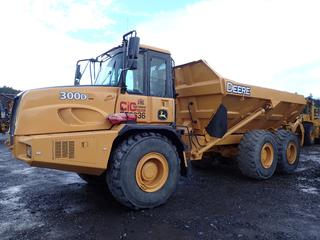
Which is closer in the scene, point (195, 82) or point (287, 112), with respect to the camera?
point (195, 82)

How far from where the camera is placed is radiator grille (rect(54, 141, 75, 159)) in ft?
14.5

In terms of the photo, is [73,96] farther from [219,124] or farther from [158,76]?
[219,124]

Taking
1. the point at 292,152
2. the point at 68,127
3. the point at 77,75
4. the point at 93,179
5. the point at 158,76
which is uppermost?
the point at 77,75

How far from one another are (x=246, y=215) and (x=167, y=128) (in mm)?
1776

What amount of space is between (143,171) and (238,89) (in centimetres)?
279

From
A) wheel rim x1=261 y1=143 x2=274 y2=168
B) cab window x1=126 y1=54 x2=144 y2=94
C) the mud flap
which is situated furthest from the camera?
wheel rim x1=261 y1=143 x2=274 y2=168

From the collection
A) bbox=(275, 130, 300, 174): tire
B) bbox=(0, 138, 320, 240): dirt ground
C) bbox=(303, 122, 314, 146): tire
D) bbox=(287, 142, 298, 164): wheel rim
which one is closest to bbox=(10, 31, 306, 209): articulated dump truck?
bbox=(0, 138, 320, 240): dirt ground

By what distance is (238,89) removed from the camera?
6.67 m

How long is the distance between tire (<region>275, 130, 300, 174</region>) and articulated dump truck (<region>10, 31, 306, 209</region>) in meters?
0.71

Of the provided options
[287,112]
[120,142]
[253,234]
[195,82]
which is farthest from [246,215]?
[287,112]

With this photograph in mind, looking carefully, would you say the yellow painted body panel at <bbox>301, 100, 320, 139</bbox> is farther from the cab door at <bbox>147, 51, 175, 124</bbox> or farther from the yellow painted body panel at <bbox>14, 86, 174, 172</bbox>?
the yellow painted body panel at <bbox>14, 86, 174, 172</bbox>

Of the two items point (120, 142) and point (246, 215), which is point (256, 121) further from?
point (120, 142)

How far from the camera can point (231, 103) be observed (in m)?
6.83

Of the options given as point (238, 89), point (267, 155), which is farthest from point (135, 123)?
point (267, 155)
